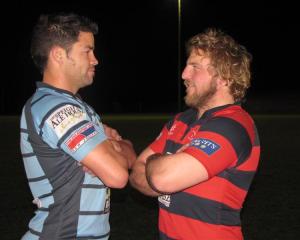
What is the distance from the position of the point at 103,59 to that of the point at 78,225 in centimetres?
7165

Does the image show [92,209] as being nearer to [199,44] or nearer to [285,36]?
[199,44]

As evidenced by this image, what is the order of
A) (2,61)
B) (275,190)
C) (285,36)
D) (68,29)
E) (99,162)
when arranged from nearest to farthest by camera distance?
(99,162) < (68,29) < (275,190) < (2,61) < (285,36)

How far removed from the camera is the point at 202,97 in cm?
287

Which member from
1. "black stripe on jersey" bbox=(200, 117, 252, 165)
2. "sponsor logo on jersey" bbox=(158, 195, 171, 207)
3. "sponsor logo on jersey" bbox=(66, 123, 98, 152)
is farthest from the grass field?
"sponsor logo on jersey" bbox=(66, 123, 98, 152)

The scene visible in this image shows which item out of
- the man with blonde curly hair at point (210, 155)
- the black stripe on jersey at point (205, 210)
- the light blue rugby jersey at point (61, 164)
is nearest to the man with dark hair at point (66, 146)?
the light blue rugby jersey at point (61, 164)

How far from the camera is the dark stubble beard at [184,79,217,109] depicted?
111 inches

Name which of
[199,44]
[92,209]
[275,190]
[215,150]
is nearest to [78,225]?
[92,209]

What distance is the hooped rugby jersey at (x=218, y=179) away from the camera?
253 centimetres

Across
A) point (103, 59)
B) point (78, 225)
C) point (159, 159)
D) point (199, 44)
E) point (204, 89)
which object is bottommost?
point (103, 59)

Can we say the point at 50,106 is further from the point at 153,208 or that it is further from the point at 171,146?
the point at 153,208

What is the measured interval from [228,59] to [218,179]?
749 mm

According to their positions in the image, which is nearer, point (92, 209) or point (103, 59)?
point (92, 209)

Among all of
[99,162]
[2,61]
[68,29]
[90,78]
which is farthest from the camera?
[2,61]

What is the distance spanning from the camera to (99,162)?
7.80 ft
